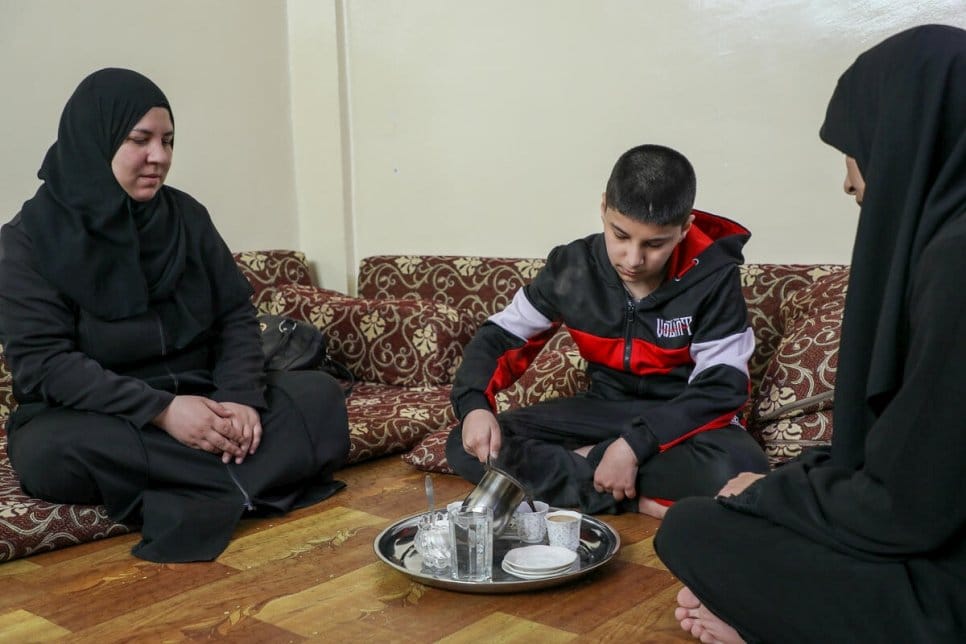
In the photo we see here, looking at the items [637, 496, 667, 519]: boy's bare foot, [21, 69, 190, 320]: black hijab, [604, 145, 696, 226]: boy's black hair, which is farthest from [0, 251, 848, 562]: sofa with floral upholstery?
[604, 145, 696, 226]: boy's black hair

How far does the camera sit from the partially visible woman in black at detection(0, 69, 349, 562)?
2.26 m

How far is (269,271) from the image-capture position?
3889 millimetres

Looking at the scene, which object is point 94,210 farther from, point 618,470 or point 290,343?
point 618,470

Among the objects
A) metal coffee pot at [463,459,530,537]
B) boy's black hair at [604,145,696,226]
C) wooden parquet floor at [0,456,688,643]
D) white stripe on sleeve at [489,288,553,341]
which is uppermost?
boy's black hair at [604,145,696,226]

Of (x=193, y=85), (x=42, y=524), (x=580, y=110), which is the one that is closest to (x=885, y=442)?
(x=42, y=524)

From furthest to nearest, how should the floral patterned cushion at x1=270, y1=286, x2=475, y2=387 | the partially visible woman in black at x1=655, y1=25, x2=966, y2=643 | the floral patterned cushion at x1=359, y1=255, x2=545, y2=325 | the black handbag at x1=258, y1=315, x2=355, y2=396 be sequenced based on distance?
the floral patterned cushion at x1=359, y1=255, x2=545, y2=325 < the floral patterned cushion at x1=270, y1=286, x2=475, y2=387 < the black handbag at x1=258, y1=315, x2=355, y2=396 < the partially visible woman in black at x1=655, y1=25, x2=966, y2=643

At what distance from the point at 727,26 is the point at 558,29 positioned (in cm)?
64

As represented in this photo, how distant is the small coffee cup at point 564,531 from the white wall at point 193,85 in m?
2.31

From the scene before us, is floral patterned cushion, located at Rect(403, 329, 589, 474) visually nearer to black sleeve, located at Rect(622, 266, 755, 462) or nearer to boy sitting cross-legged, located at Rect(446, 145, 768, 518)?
boy sitting cross-legged, located at Rect(446, 145, 768, 518)

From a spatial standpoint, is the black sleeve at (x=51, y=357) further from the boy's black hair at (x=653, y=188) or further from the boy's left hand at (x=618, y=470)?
the boy's black hair at (x=653, y=188)

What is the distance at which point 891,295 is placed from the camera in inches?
52.0

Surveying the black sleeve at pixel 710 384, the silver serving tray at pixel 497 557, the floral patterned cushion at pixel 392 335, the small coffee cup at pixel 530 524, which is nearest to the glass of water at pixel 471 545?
the silver serving tray at pixel 497 557

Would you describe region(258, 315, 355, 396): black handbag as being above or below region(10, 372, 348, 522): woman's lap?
above

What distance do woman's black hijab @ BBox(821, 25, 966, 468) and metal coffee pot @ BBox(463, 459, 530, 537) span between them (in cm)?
64
